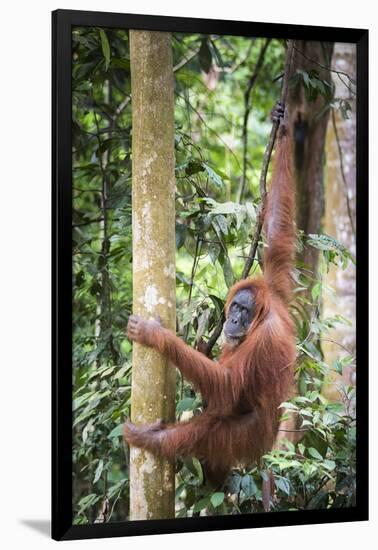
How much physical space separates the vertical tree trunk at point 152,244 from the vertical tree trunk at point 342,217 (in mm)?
986

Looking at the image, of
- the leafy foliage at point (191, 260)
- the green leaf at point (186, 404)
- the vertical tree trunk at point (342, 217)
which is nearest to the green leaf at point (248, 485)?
the leafy foliage at point (191, 260)

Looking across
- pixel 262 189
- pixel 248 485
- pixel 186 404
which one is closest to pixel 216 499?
pixel 248 485

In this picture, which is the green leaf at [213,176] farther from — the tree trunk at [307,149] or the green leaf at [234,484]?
the green leaf at [234,484]

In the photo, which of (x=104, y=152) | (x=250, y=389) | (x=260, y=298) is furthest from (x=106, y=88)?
(x=250, y=389)

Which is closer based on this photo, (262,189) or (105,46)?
(105,46)

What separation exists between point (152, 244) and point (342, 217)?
49.3 inches

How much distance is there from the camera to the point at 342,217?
226 inches

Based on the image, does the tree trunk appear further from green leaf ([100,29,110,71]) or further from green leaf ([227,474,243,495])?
green leaf ([100,29,110,71])

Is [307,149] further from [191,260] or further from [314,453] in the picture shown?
[314,453]

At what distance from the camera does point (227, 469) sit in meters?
5.24

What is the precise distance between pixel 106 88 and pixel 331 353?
1.81m

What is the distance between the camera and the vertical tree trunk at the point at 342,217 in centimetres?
555

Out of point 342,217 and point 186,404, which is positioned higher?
point 342,217

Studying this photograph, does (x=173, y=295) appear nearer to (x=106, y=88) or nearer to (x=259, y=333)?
(x=259, y=333)
